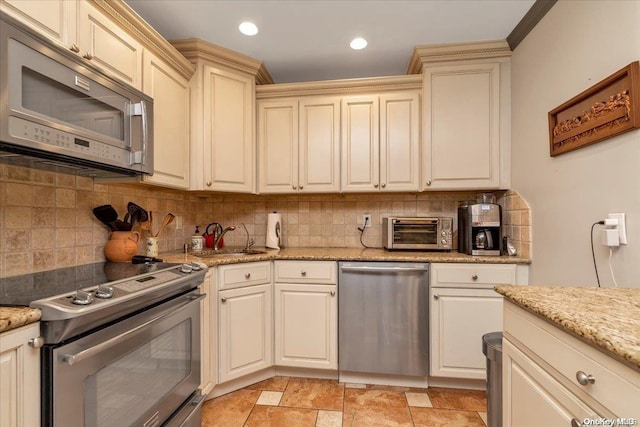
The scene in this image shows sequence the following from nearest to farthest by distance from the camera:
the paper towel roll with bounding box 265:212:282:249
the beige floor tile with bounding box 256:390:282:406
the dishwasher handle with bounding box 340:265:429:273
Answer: the beige floor tile with bounding box 256:390:282:406, the dishwasher handle with bounding box 340:265:429:273, the paper towel roll with bounding box 265:212:282:249

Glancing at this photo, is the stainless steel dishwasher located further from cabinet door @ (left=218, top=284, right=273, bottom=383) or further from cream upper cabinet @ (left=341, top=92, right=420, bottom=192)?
cream upper cabinet @ (left=341, top=92, right=420, bottom=192)

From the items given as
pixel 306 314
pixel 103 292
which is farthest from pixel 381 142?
pixel 103 292

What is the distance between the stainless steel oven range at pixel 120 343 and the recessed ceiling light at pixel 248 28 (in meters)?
1.54

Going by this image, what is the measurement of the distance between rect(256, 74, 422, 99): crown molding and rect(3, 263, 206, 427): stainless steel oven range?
159cm

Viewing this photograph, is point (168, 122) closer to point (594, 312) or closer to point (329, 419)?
point (329, 419)

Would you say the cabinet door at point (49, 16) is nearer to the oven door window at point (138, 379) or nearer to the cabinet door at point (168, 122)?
the cabinet door at point (168, 122)

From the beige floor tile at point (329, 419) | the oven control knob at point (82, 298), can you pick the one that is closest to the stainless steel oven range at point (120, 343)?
the oven control knob at point (82, 298)

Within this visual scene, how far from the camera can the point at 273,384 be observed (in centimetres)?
214

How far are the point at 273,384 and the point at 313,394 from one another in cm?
32

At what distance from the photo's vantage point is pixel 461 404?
1913 millimetres

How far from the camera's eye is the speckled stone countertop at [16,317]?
768 millimetres

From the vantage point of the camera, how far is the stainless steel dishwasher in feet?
6.70

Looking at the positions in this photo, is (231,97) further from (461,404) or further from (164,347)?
(461,404)

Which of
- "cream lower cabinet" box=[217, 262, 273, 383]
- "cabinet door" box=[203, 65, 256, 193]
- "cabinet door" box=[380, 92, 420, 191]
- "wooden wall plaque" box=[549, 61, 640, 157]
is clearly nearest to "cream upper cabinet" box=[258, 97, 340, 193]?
"cabinet door" box=[203, 65, 256, 193]
